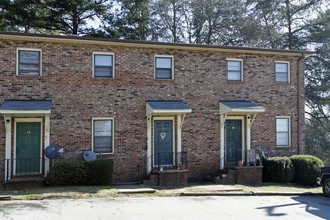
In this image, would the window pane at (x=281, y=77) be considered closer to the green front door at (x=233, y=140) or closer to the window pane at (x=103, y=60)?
the green front door at (x=233, y=140)

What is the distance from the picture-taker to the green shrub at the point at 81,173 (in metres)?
12.1

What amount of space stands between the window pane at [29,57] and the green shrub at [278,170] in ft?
35.5

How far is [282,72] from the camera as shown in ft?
54.0

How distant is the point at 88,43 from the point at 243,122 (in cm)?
796

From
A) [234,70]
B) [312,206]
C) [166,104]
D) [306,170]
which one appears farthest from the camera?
[234,70]

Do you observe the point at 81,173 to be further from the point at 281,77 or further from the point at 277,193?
the point at 281,77

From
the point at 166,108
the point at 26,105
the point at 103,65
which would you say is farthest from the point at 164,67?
the point at 26,105

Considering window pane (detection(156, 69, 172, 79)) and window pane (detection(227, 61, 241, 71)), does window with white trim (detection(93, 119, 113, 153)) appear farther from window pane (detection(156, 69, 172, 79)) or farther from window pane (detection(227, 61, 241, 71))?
window pane (detection(227, 61, 241, 71))

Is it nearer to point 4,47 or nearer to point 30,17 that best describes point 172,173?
point 4,47

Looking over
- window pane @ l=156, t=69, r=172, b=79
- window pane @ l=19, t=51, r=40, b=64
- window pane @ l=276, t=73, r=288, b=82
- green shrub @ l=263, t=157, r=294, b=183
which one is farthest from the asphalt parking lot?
window pane @ l=276, t=73, r=288, b=82

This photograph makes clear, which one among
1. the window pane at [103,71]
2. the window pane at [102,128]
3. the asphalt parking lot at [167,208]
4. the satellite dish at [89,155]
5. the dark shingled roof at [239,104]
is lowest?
the asphalt parking lot at [167,208]

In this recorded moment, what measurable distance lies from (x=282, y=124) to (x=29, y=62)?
11999mm

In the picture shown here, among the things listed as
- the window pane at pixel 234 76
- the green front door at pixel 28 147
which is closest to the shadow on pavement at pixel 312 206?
the window pane at pixel 234 76

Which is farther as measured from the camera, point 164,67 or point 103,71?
point 164,67
